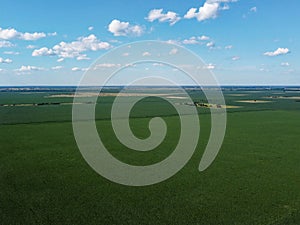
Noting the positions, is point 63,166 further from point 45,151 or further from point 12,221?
point 12,221

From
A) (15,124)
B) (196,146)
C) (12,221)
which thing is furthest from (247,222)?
(15,124)

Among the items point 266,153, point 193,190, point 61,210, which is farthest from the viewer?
point 266,153

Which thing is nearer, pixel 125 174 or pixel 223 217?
pixel 223 217

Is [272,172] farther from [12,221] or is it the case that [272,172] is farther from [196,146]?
[12,221]

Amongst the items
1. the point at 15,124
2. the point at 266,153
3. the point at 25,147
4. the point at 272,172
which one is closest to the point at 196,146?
the point at 266,153

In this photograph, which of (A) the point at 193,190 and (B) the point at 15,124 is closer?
(A) the point at 193,190

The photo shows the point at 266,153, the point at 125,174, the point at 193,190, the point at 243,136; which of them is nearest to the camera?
the point at 193,190

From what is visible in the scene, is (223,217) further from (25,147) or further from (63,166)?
(25,147)

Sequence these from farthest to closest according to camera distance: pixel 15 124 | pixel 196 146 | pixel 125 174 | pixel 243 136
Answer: pixel 15 124, pixel 243 136, pixel 196 146, pixel 125 174

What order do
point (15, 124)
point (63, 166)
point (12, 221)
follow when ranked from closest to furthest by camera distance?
point (12, 221)
point (63, 166)
point (15, 124)
